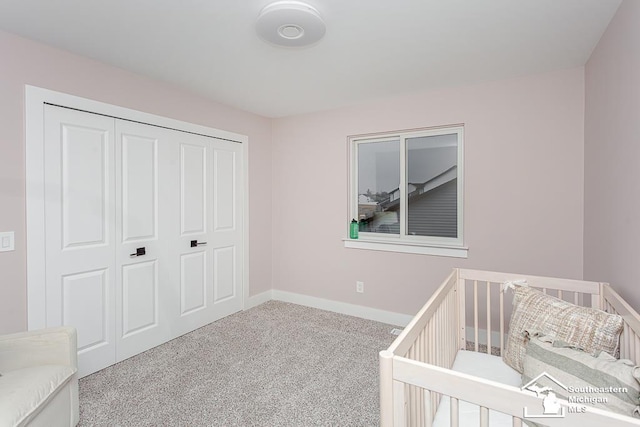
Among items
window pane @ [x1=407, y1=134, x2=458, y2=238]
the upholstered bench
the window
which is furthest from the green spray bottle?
the upholstered bench

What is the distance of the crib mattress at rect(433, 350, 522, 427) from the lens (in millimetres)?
1204

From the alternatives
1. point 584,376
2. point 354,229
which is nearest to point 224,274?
point 354,229

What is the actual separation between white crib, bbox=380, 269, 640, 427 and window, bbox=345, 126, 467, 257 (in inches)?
47.1

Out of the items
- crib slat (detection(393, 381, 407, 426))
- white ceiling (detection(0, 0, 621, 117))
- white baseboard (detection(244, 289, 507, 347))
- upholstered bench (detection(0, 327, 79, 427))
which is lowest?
white baseboard (detection(244, 289, 507, 347))

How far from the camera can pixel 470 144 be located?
9.47ft

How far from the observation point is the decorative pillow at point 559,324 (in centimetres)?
130

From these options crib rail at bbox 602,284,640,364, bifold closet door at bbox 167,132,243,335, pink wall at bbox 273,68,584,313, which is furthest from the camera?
bifold closet door at bbox 167,132,243,335

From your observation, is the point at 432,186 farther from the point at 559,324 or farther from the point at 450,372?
the point at 450,372

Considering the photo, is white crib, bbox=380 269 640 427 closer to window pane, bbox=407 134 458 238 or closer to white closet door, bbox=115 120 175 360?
window pane, bbox=407 134 458 238

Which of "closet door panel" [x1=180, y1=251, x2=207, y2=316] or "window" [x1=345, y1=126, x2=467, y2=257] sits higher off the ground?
"window" [x1=345, y1=126, x2=467, y2=257]

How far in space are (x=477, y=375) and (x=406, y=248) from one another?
1.74 metres

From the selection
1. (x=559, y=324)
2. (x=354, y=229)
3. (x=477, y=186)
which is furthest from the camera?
(x=354, y=229)

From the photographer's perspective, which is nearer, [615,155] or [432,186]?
[615,155]

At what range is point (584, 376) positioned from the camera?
3.62 feet
